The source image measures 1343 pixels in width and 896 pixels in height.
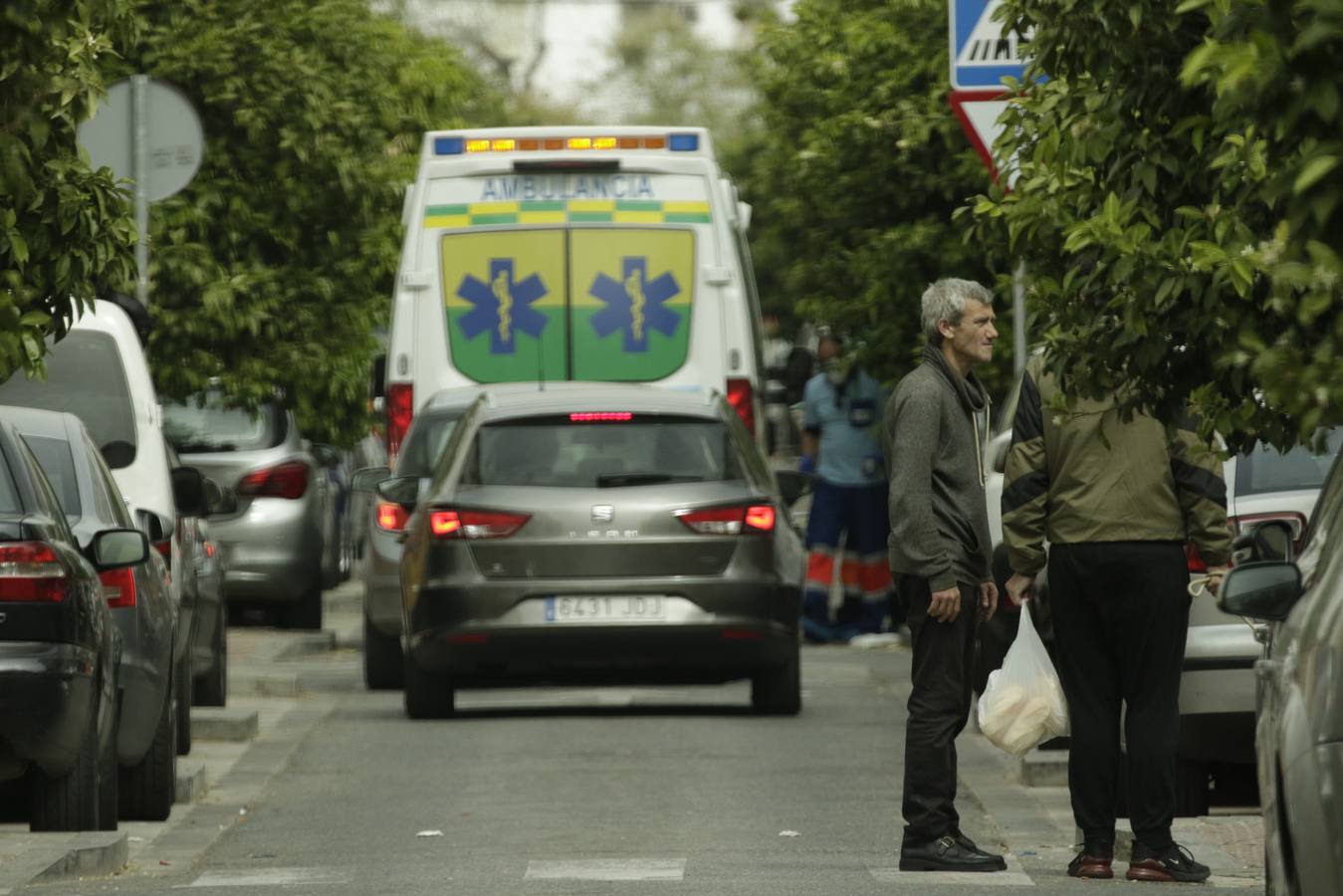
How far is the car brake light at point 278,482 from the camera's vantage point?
19797mm

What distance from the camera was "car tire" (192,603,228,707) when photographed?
1454 centimetres

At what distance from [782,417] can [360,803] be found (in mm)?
47591

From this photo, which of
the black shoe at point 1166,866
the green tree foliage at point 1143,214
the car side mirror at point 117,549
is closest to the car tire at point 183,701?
the car side mirror at point 117,549

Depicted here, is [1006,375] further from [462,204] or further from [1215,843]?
[1215,843]

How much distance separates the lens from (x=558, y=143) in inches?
728

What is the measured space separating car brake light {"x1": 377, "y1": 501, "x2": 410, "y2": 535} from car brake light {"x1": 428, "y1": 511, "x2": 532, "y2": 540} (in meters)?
2.14

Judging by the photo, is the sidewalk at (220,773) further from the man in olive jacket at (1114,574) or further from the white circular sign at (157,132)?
the man in olive jacket at (1114,574)

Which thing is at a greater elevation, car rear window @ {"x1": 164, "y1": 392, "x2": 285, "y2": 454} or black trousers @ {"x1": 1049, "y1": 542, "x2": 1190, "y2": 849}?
black trousers @ {"x1": 1049, "y1": 542, "x2": 1190, "y2": 849}

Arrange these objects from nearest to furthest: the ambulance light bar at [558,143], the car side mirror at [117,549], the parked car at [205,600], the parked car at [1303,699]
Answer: the parked car at [1303,699]
the car side mirror at [117,549]
the parked car at [205,600]
the ambulance light bar at [558,143]

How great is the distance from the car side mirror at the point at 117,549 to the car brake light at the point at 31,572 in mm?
681

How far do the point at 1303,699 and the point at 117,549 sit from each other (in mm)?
4955

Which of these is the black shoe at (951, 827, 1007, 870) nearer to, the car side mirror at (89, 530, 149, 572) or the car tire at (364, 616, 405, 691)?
the car side mirror at (89, 530, 149, 572)

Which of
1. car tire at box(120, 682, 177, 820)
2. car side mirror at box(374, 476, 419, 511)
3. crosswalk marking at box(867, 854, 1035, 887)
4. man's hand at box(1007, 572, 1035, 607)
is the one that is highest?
man's hand at box(1007, 572, 1035, 607)

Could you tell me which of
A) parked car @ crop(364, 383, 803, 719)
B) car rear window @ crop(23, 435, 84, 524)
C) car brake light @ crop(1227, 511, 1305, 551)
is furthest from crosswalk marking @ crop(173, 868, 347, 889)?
parked car @ crop(364, 383, 803, 719)
